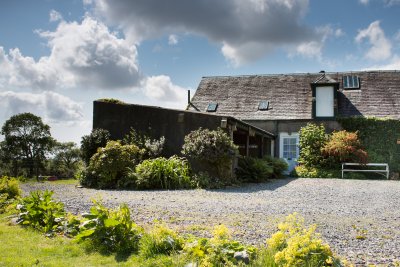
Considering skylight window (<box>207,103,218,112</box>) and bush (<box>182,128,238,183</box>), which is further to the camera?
skylight window (<box>207,103,218,112</box>)

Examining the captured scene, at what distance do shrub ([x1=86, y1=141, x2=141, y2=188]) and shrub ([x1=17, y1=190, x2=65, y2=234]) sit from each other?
6.39m

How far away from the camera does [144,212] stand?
23.0 ft

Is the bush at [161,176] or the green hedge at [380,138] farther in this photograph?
the green hedge at [380,138]

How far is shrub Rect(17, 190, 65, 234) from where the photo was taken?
5.47 metres

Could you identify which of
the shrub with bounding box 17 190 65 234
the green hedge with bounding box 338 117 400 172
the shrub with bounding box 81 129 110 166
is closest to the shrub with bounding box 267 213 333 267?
the shrub with bounding box 17 190 65 234

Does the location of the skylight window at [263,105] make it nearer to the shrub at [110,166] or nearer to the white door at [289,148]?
the white door at [289,148]

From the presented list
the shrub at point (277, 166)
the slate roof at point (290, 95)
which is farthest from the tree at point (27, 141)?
Answer: the shrub at point (277, 166)

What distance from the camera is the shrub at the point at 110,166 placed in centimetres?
1241

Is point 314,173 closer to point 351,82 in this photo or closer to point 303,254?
point 351,82

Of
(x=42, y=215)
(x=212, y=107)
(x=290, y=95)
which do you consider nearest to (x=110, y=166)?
(x=42, y=215)

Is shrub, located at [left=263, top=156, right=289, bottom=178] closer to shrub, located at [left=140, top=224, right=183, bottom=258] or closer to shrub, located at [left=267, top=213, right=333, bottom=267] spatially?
shrub, located at [left=140, top=224, right=183, bottom=258]

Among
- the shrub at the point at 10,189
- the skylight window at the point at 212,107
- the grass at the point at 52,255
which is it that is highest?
the skylight window at the point at 212,107

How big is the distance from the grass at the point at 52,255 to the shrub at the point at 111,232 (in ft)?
0.49

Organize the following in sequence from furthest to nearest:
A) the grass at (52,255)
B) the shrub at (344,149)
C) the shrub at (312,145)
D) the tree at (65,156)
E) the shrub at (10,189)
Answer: the tree at (65,156), the shrub at (312,145), the shrub at (344,149), the shrub at (10,189), the grass at (52,255)
